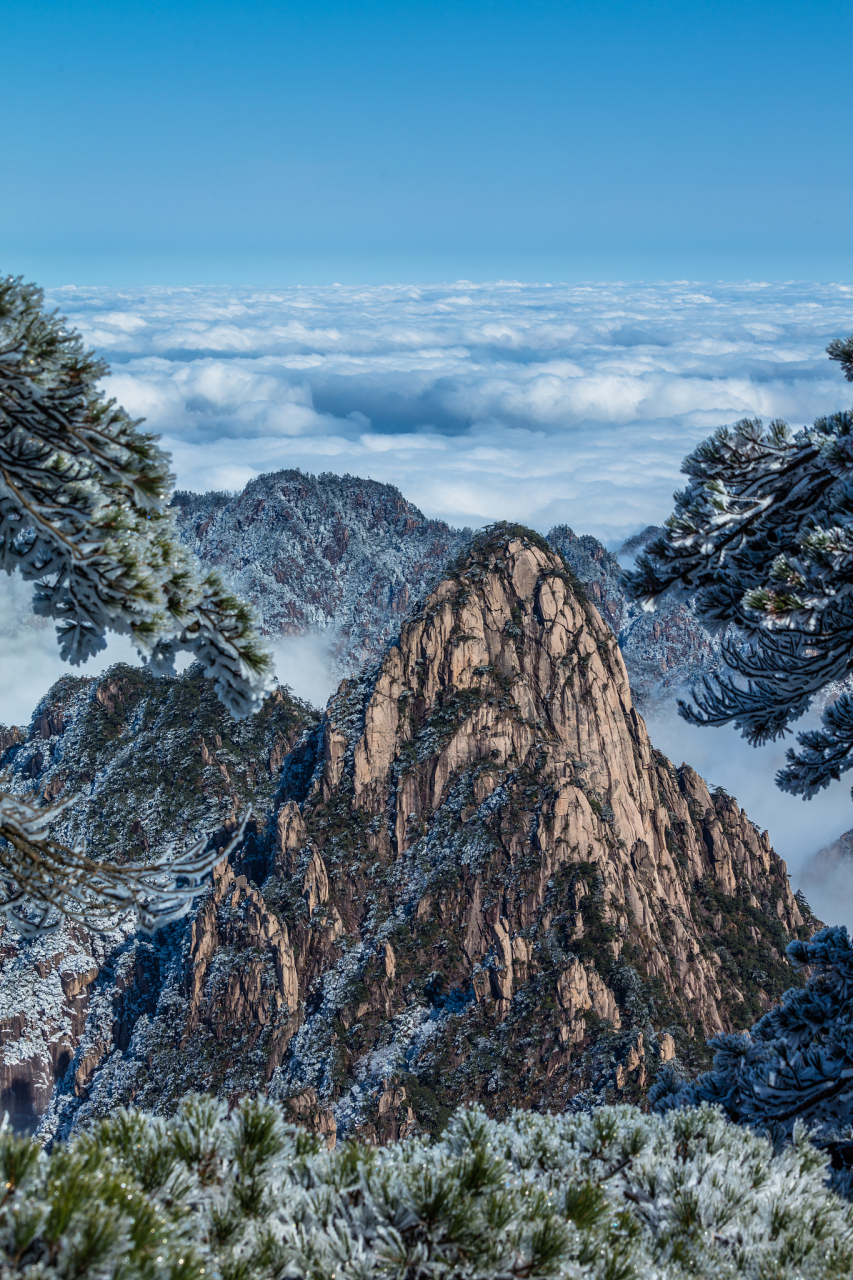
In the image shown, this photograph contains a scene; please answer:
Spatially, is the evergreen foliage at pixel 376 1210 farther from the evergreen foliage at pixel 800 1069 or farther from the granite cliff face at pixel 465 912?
the granite cliff face at pixel 465 912

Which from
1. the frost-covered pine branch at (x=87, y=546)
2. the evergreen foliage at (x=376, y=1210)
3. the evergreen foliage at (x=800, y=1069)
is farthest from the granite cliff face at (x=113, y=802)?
the evergreen foliage at (x=376, y=1210)

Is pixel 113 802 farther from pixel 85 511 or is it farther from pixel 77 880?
pixel 85 511

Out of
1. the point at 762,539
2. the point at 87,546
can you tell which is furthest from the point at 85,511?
the point at 762,539

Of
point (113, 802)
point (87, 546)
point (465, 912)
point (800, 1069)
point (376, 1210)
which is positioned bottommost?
point (376, 1210)

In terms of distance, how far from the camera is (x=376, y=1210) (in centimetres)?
378

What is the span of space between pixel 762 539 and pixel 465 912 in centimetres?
8211

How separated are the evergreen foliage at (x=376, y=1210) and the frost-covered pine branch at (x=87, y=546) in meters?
2.10

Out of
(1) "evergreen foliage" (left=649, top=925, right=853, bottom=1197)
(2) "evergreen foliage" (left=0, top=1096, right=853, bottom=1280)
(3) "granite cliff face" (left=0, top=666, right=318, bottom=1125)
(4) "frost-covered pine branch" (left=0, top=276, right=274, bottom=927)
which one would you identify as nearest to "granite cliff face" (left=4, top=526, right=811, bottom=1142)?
(3) "granite cliff face" (left=0, top=666, right=318, bottom=1125)

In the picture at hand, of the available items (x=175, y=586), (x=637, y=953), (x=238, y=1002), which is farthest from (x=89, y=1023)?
(x=175, y=586)

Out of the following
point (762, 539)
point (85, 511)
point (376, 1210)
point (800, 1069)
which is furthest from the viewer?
point (762, 539)

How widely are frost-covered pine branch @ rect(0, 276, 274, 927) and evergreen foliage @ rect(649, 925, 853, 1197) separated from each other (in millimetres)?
5387

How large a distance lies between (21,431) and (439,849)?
298 ft

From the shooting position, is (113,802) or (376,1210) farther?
(113,802)

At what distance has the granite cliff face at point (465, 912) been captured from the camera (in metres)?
71.8
